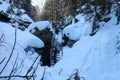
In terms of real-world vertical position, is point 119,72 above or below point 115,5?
below

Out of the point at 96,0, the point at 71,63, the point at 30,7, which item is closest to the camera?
the point at 71,63

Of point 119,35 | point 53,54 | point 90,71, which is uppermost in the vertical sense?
point 119,35

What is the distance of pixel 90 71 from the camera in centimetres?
1430

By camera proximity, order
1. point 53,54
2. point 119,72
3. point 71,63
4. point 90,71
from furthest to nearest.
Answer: point 53,54 → point 71,63 → point 90,71 → point 119,72

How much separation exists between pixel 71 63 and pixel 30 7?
102ft

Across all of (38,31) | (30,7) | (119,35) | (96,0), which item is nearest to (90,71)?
(119,35)

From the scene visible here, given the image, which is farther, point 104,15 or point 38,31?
point 38,31

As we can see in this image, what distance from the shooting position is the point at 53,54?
23.0 m

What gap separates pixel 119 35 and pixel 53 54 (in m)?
7.56

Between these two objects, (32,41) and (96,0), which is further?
(96,0)

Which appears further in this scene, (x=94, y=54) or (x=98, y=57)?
(x=94, y=54)

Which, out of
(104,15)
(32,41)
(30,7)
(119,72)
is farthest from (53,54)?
(30,7)

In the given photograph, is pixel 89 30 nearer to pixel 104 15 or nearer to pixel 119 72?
pixel 104 15

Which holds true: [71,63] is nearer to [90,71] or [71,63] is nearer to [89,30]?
[90,71]
